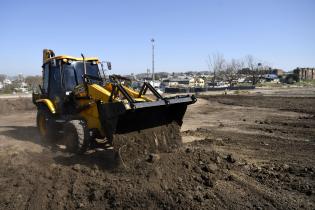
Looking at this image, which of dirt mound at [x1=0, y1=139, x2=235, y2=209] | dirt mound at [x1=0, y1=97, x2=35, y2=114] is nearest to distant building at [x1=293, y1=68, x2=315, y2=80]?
dirt mound at [x1=0, y1=97, x2=35, y2=114]

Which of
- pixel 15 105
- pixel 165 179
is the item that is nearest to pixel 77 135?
pixel 165 179

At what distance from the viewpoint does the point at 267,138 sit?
11.7 metres

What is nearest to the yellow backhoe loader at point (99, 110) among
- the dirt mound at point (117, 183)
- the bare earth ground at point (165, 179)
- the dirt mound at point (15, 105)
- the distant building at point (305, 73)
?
the bare earth ground at point (165, 179)

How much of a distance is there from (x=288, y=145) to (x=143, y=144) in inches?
188

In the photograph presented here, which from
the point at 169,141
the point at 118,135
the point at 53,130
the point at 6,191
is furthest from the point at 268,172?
the point at 53,130

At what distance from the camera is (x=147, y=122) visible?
8508 millimetres

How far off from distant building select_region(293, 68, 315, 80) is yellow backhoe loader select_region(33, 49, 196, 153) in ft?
298

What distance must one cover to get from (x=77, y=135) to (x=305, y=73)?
340ft

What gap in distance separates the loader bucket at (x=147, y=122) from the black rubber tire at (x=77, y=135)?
678 millimetres

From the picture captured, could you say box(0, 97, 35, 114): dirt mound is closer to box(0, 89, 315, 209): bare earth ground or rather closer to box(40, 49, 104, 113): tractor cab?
box(0, 89, 315, 209): bare earth ground

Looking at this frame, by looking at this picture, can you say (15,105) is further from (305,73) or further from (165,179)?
(305,73)

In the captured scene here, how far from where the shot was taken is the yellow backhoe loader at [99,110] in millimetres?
7902

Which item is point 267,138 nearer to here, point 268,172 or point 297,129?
point 297,129

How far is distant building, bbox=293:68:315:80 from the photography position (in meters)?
93.2
